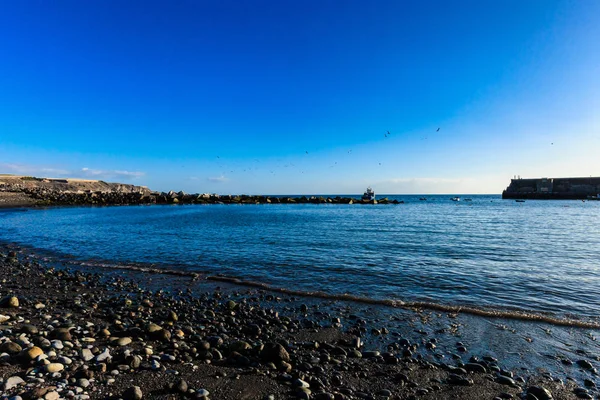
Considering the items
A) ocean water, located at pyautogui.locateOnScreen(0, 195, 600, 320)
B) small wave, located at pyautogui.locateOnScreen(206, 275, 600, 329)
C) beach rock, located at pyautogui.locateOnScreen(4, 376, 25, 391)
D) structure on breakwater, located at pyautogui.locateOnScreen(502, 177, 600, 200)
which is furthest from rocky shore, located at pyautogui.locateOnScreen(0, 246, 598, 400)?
structure on breakwater, located at pyautogui.locateOnScreen(502, 177, 600, 200)

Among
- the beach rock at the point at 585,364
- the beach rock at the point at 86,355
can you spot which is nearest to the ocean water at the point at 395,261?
the beach rock at the point at 585,364

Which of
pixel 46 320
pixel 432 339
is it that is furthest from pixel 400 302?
pixel 46 320

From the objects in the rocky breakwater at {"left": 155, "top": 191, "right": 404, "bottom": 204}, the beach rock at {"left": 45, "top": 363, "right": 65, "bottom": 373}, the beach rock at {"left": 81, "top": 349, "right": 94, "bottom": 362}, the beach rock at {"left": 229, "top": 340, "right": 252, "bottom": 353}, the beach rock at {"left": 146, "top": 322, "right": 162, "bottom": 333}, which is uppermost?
the rocky breakwater at {"left": 155, "top": 191, "right": 404, "bottom": 204}

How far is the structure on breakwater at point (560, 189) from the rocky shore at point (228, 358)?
561 feet

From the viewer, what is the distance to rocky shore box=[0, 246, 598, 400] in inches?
207

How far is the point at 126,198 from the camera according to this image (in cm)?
9588

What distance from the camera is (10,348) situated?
19.2ft

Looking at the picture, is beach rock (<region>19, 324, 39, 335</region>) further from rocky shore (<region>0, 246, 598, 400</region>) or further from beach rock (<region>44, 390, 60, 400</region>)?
beach rock (<region>44, 390, 60, 400</region>)

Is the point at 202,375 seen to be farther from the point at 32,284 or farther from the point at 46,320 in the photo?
the point at 32,284

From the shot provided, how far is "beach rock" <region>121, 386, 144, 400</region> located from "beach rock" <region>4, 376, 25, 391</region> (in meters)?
1.71

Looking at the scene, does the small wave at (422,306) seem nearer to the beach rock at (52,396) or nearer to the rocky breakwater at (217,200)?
the beach rock at (52,396)

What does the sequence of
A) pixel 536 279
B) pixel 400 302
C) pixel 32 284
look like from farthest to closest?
1. pixel 536 279
2. pixel 32 284
3. pixel 400 302

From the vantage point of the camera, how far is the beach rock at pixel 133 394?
4.76 m

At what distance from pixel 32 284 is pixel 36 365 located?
29.6ft
